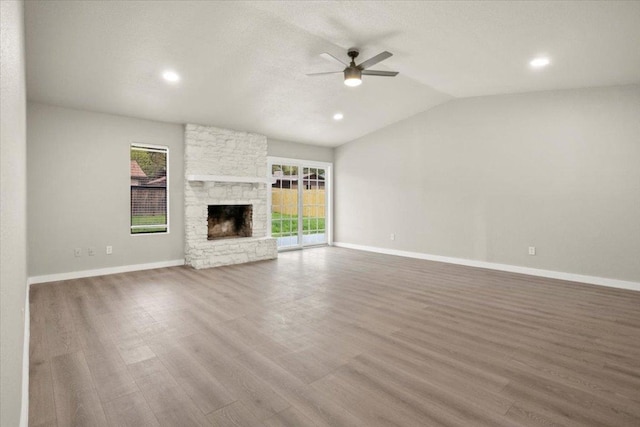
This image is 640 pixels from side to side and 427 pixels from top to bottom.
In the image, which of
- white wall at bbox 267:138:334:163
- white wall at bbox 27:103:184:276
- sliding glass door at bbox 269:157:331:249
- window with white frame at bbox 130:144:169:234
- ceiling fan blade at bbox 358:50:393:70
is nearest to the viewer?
ceiling fan blade at bbox 358:50:393:70

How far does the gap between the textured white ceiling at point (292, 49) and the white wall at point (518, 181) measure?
464 mm

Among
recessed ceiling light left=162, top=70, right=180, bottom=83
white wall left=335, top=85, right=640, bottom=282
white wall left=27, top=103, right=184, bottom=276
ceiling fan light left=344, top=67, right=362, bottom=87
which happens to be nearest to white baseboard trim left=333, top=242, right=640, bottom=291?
white wall left=335, top=85, right=640, bottom=282

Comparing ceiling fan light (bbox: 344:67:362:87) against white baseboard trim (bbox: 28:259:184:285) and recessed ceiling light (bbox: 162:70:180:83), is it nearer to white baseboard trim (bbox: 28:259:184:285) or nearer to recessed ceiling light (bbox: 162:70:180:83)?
recessed ceiling light (bbox: 162:70:180:83)

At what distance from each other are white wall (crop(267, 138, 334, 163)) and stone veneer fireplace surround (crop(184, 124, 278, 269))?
0.47 meters

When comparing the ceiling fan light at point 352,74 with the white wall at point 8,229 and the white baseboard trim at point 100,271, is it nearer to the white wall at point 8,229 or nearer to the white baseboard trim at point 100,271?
the white wall at point 8,229

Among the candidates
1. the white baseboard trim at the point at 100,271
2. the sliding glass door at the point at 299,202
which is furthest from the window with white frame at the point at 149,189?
the sliding glass door at the point at 299,202

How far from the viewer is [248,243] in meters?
6.23

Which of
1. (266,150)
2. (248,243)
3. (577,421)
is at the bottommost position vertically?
(577,421)

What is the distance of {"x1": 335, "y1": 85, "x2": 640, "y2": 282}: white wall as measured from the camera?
4.55 meters

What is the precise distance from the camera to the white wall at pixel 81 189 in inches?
179

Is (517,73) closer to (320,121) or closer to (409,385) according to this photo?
(320,121)

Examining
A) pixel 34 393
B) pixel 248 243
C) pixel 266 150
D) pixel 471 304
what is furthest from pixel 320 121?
pixel 34 393

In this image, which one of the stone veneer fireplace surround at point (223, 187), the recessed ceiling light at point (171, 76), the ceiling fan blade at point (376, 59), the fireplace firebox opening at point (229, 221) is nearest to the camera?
the ceiling fan blade at point (376, 59)

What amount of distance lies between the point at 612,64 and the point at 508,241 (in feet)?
9.30
